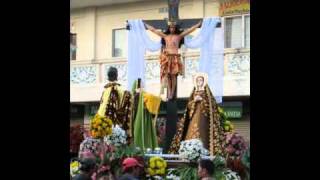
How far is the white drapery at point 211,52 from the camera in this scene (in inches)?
187

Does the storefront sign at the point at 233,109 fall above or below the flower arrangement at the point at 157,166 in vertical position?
above

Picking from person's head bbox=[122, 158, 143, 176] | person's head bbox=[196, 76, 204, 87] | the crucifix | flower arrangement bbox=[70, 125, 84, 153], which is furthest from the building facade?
person's head bbox=[122, 158, 143, 176]

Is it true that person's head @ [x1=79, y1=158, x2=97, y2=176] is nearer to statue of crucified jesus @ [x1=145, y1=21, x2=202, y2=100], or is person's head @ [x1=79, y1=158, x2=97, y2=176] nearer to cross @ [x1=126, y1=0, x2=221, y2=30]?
statue of crucified jesus @ [x1=145, y1=21, x2=202, y2=100]

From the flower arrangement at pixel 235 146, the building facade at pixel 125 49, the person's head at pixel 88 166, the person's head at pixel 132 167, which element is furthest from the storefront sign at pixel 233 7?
the person's head at pixel 88 166

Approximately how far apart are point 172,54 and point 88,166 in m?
1.28

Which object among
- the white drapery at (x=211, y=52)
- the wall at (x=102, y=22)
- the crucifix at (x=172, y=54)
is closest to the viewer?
the white drapery at (x=211, y=52)

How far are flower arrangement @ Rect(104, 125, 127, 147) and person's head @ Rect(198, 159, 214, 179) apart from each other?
765mm

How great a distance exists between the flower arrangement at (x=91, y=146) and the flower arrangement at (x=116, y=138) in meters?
0.08

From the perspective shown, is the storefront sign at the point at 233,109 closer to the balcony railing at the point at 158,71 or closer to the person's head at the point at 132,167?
the balcony railing at the point at 158,71

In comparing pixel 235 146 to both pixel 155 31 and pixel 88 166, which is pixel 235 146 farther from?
pixel 155 31
